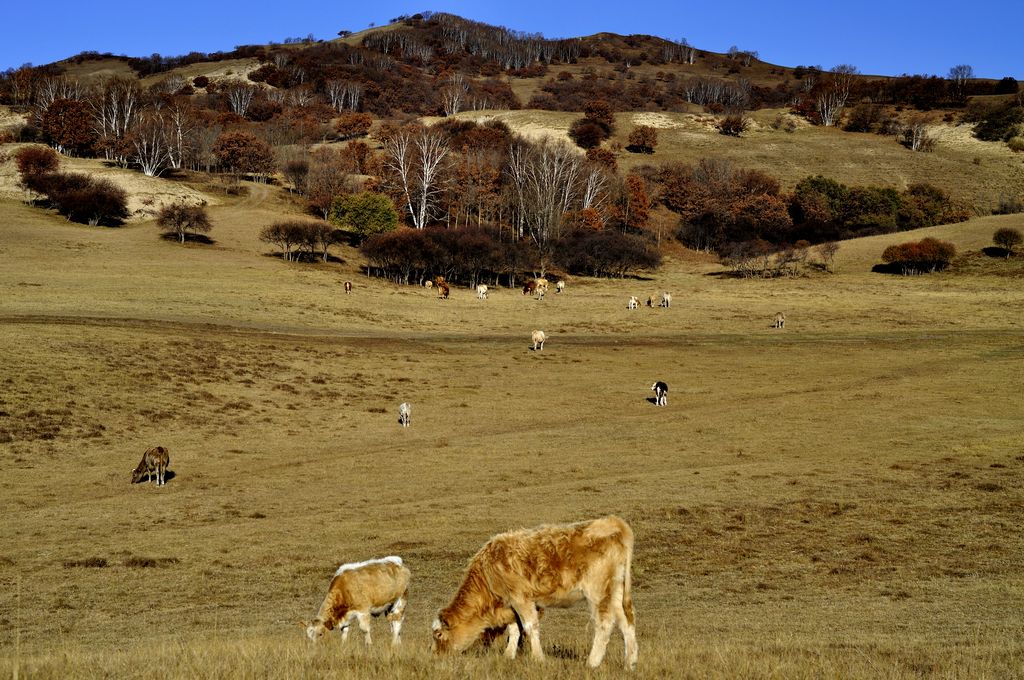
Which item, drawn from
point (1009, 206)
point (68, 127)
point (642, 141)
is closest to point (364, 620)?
point (1009, 206)

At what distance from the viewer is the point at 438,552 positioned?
19.3 metres

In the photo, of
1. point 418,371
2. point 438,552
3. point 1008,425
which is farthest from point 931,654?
point 418,371

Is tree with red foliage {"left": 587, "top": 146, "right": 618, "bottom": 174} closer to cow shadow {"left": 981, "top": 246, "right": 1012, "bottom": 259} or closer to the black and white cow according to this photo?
cow shadow {"left": 981, "top": 246, "right": 1012, "bottom": 259}

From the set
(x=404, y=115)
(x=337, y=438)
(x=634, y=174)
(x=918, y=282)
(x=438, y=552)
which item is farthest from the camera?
(x=404, y=115)

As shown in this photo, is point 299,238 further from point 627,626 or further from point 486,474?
point 627,626

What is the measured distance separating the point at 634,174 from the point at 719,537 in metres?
118

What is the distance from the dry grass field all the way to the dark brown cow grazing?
729 mm

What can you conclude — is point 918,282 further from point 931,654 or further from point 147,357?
point 931,654

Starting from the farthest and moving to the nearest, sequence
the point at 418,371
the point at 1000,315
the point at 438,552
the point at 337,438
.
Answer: the point at 1000,315 < the point at 418,371 < the point at 337,438 < the point at 438,552

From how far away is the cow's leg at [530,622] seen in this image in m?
9.55

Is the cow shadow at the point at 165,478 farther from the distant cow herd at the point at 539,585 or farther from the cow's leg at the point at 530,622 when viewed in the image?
the cow's leg at the point at 530,622

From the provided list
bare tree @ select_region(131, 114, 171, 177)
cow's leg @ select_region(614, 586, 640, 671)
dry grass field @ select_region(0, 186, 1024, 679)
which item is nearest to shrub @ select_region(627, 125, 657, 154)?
bare tree @ select_region(131, 114, 171, 177)

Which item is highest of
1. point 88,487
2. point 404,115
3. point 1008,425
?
point 404,115

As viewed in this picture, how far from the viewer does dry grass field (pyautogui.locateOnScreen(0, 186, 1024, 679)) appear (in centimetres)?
1282
